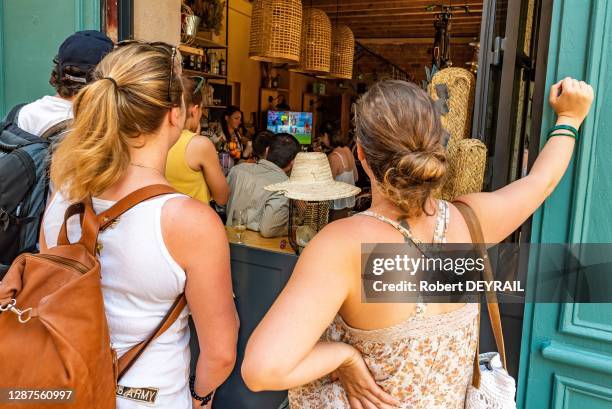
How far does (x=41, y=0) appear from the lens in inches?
106

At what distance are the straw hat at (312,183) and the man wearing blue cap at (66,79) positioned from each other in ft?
2.80

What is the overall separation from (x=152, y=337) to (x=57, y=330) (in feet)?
0.83

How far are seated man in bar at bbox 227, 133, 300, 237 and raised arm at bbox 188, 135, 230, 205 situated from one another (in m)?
0.30

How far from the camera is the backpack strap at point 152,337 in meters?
1.14

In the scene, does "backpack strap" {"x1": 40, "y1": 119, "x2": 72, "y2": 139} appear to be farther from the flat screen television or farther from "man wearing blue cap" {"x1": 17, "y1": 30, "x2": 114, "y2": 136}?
the flat screen television

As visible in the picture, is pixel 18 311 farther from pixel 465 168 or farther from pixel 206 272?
pixel 465 168

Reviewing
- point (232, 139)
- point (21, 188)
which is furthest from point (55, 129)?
point (232, 139)

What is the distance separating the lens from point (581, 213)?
1.49m

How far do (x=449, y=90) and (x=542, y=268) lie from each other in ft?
2.13

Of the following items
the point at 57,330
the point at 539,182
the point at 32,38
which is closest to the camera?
the point at 57,330

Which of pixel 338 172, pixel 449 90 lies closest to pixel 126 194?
pixel 449 90

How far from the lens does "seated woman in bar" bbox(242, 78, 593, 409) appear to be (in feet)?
3.09

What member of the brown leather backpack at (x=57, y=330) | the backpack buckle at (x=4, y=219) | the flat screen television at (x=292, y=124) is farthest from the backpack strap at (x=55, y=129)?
the flat screen television at (x=292, y=124)

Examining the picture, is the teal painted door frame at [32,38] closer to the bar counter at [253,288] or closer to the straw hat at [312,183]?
the straw hat at [312,183]
